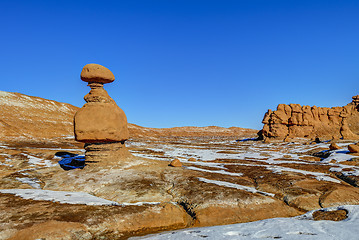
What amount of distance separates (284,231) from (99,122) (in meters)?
22.7

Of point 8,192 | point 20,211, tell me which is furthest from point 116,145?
point 20,211

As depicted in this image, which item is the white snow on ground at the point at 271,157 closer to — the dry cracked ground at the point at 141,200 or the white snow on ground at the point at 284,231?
the dry cracked ground at the point at 141,200

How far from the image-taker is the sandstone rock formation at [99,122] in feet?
88.8

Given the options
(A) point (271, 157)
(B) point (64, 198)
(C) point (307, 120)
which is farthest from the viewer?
(C) point (307, 120)

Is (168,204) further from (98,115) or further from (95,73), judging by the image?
(95,73)

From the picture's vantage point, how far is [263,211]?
15.5m

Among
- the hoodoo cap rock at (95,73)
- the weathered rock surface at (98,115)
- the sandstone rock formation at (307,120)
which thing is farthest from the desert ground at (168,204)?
the sandstone rock formation at (307,120)

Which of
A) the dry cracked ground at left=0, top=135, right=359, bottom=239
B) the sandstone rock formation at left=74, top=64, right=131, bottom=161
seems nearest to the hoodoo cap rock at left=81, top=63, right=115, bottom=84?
the sandstone rock formation at left=74, top=64, right=131, bottom=161

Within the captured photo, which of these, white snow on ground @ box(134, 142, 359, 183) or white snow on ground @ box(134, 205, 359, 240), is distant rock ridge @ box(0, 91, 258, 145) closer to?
white snow on ground @ box(134, 142, 359, 183)

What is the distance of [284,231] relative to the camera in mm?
10484

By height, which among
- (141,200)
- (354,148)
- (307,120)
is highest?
(307,120)

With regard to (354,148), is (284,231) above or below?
below

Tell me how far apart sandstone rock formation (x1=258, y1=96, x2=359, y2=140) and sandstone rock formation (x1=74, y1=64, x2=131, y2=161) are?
255ft

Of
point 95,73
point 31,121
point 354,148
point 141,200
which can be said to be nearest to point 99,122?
point 95,73
